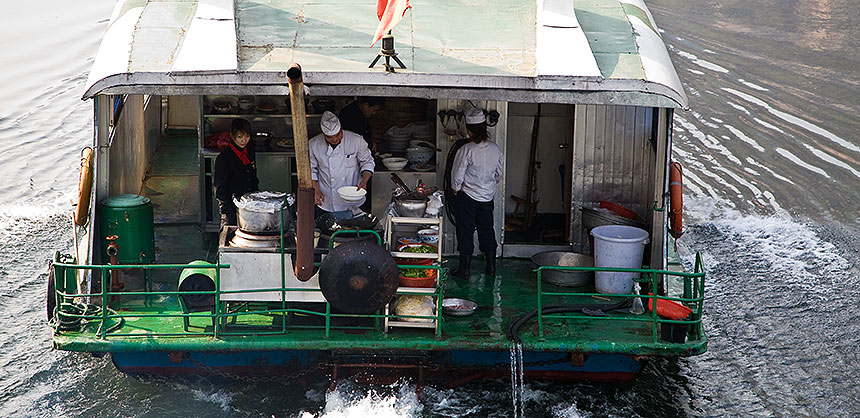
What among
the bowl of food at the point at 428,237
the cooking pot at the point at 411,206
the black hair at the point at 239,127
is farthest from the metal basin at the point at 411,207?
the black hair at the point at 239,127

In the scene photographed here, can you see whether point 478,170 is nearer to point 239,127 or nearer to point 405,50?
point 405,50

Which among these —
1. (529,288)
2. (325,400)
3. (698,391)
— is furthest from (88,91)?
(698,391)

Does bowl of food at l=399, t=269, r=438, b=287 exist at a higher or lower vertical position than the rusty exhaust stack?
lower

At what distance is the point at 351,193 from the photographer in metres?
8.62

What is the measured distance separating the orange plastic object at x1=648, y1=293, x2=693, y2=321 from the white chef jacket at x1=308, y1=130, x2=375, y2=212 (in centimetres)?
307

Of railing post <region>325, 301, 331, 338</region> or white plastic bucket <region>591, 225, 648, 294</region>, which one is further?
white plastic bucket <region>591, 225, 648, 294</region>

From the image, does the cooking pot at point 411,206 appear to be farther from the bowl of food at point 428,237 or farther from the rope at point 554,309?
the rope at point 554,309

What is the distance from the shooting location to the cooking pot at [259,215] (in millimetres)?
8109

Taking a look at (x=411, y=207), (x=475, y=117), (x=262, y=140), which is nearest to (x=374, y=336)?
(x=411, y=207)

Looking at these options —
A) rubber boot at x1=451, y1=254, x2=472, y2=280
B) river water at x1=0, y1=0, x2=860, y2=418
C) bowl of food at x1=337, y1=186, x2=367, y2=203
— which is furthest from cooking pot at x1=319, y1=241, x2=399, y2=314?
rubber boot at x1=451, y1=254, x2=472, y2=280

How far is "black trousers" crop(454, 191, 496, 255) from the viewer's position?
9672 mm

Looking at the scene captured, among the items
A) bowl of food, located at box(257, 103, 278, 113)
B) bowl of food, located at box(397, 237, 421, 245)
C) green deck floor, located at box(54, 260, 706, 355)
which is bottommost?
green deck floor, located at box(54, 260, 706, 355)

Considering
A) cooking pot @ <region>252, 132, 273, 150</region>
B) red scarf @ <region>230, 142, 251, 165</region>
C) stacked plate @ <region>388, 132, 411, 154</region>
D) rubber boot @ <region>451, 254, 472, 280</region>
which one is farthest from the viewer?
cooking pot @ <region>252, 132, 273, 150</region>

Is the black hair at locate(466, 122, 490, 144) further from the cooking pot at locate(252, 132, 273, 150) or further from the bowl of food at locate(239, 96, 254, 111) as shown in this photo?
the bowl of food at locate(239, 96, 254, 111)
